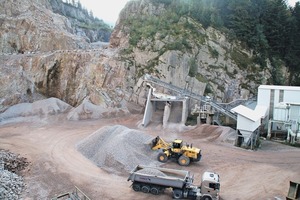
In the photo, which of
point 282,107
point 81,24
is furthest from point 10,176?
point 81,24

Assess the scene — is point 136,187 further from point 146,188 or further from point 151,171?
point 151,171

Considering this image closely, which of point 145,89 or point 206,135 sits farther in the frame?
point 145,89

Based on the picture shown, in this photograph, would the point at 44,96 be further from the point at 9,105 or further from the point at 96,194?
the point at 96,194

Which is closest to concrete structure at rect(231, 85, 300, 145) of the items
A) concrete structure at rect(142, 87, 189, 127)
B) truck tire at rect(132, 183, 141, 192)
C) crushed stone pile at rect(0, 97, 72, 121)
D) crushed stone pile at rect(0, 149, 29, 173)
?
concrete structure at rect(142, 87, 189, 127)

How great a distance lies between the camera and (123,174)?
1955 cm

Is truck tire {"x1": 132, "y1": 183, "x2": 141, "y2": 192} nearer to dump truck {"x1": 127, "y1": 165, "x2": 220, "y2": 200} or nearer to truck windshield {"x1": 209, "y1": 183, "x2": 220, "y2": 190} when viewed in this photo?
dump truck {"x1": 127, "y1": 165, "x2": 220, "y2": 200}

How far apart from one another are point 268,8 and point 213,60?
14.7m

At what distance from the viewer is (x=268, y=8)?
48.6 meters

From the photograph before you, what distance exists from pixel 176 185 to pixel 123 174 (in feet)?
15.4

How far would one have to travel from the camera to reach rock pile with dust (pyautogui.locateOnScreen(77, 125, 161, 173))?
20641 mm

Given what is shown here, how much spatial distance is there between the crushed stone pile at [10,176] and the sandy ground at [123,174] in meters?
0.46

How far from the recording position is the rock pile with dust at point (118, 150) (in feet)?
67.7

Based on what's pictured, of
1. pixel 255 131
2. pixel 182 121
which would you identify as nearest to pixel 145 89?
pixel 182 121

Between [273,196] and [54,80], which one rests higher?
[54,80]
